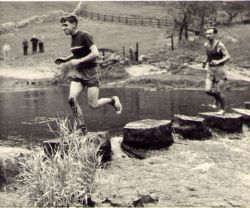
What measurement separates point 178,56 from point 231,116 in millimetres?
18527

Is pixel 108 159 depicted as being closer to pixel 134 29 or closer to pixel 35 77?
pixel 35 77

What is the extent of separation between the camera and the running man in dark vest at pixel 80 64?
8.16 m

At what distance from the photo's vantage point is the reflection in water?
12.8 metres

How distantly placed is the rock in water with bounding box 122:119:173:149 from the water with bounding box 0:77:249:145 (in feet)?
8.30

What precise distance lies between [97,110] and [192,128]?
581cm

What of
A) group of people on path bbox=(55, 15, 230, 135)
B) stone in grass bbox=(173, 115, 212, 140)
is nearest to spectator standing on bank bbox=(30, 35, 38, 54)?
stone in grass bbox=(173, 115, 212, 140)

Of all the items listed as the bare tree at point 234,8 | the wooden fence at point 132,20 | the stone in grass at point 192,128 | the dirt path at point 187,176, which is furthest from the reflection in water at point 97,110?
the bare tree at point 234,8

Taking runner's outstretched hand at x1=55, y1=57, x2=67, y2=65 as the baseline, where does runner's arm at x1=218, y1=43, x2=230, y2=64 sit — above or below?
below

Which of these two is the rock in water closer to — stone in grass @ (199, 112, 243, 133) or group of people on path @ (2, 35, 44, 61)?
stone in grass @ (199, 112, 243, 133)

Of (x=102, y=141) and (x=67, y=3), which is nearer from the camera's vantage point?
(x=102, y=141)

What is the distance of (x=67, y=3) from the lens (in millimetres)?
60312

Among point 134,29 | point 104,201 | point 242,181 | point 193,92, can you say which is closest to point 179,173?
point 242,181

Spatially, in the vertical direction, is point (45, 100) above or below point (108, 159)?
below

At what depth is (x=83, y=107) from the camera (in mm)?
16750
